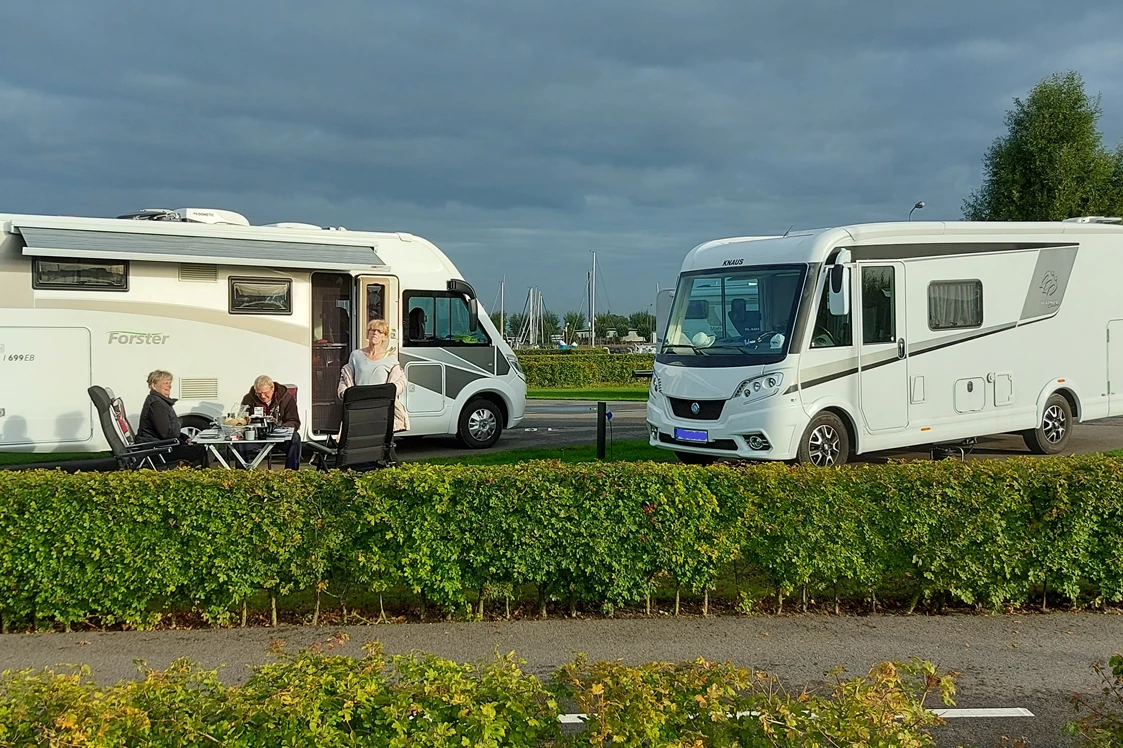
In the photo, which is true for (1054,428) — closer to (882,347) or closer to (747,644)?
(882,347)

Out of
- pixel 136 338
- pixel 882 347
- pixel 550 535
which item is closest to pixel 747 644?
pixel 550 535

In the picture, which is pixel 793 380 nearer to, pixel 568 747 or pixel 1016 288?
pixel 1016 288

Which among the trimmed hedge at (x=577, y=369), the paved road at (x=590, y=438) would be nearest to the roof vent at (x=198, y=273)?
the paved road at (x=590, y=438)

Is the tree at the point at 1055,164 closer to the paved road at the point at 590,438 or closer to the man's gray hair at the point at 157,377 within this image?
the paved road at the point at 590,438

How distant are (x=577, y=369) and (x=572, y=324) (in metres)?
56.6

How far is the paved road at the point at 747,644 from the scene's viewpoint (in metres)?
5.27

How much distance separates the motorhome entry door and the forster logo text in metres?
8.47

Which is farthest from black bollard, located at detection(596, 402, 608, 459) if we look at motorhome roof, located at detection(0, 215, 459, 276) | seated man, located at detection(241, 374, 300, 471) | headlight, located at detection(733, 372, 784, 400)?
seated man, located at detection(241, 374, 300, 471)

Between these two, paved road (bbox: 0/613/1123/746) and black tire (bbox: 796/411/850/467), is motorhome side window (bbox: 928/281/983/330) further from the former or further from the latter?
paved road (bbox: 0/613/1123/746)

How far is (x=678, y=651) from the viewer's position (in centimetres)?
565

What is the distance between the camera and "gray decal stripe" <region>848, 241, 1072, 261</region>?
11076 mm

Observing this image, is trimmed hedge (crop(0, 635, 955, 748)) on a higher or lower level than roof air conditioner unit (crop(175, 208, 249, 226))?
lower

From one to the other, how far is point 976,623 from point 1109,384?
859 cm

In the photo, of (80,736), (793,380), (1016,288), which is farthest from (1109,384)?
(80,736)
